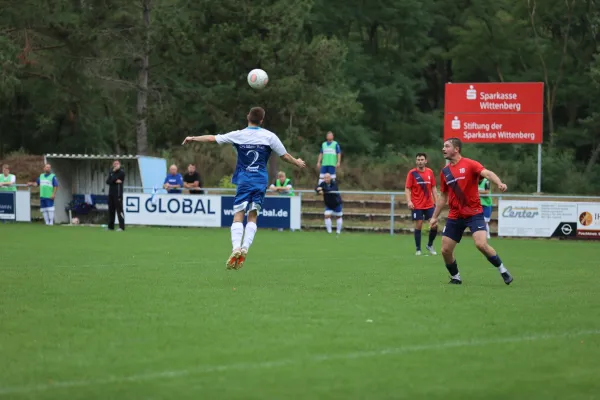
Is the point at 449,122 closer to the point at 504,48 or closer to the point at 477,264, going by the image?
the point at 477,264

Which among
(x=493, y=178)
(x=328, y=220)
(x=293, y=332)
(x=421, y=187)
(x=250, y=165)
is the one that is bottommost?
(x=328, y=220)

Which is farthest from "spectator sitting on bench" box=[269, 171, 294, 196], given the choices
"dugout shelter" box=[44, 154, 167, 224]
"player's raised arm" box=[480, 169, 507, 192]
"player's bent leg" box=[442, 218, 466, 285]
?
"player's raised arm" box=[480, 169, 507, 192]

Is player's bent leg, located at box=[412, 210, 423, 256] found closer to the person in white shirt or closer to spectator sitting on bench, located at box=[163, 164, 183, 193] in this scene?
spectator sitting on bench, located at box=[163, 164, 183, 193]

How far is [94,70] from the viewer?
46.1 meters

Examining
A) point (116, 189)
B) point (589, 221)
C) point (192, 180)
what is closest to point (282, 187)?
point (192, 180)

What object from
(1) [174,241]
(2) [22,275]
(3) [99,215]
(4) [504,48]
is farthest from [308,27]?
(2) [22,275]

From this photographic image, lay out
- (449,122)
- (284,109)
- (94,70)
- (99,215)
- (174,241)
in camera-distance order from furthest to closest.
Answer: (94,70) < (284,109) < (99,215) < (449,122) < (174,241)

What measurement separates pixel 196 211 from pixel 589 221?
1209 cm

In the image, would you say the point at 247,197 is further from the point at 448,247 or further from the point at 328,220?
the point at 328,220

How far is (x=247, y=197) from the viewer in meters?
14.3

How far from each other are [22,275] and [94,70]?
109 ft

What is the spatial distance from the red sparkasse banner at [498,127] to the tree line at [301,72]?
9.57m

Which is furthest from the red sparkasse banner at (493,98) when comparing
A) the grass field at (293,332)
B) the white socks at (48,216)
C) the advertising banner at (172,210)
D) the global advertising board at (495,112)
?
the grass field at (293,332)

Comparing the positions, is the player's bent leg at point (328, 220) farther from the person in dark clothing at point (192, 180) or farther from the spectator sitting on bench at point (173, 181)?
the spectator sitting on bench at point (173, 181)
